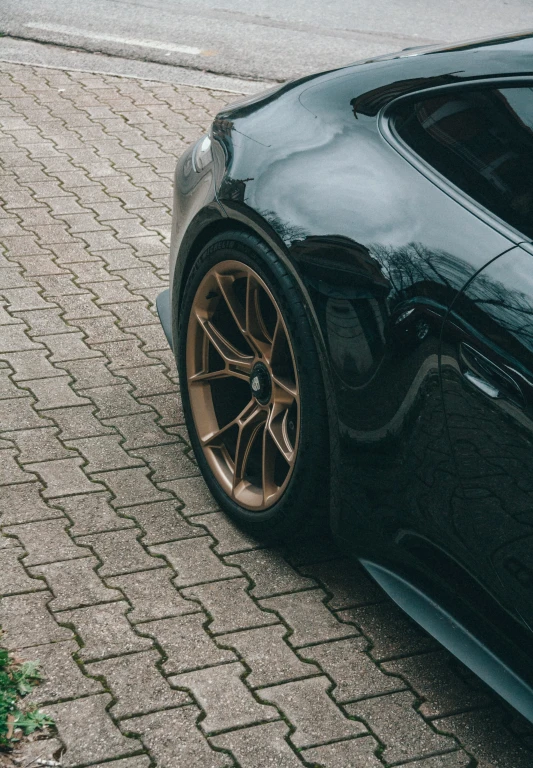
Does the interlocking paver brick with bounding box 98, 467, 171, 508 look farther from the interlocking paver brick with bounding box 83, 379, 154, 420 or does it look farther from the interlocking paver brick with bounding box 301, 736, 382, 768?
the interlocking paver brick with bounding box 301, 736, 382, 768

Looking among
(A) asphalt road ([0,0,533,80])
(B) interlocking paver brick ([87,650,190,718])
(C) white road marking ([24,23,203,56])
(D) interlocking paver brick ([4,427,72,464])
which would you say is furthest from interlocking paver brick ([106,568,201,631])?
(C) white road marking ([24,23,203,56])

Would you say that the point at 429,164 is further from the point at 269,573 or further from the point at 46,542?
the point at 46,542

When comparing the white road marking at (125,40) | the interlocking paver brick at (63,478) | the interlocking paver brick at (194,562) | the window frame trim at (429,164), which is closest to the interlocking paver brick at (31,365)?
the interlocking paver brick at (63,478)

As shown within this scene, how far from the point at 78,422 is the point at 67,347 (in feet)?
2.08

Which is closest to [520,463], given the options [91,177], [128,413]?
[128,413]

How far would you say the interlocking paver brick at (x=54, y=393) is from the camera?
4109 mm

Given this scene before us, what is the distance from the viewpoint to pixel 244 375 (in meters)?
3.36

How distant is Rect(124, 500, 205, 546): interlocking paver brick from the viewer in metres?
3.37

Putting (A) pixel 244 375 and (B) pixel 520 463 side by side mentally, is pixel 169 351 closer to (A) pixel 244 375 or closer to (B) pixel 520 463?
(A) pixel 244 375

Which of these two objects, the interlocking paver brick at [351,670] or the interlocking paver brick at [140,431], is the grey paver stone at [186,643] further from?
the interlocking paver brick at [140,431]

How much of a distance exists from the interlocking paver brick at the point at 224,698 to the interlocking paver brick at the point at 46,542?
0.66 meters

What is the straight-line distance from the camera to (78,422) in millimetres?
4004

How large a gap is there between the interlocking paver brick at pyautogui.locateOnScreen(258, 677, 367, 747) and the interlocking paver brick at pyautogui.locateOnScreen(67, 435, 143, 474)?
124 centimetres

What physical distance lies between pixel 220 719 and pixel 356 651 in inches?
19.2
